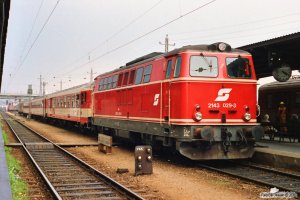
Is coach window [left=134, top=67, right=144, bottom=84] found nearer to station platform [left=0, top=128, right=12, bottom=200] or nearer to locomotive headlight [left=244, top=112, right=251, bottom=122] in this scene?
locomotive headlight [left=244, top=112, right=251, bottom=122]

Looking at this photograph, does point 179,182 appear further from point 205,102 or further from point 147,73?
point 147,73

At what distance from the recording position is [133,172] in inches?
467

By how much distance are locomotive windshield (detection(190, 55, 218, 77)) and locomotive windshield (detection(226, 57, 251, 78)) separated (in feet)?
1.48

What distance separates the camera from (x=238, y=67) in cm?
1276

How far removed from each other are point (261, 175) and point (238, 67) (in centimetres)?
341

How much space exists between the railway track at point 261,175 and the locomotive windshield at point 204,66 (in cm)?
269

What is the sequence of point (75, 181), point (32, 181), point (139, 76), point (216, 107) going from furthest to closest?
point (139, 76) < point (216, 107) < point (32, 181) < point (75, 181)

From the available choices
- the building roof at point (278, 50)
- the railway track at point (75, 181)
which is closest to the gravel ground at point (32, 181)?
→ the railway track at point (75, 181)

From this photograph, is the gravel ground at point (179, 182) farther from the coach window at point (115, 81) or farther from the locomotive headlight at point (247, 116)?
the coach window at point (115, 81)

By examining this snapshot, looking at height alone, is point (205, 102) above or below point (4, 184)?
above

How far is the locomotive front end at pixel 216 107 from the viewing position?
39.0 ft

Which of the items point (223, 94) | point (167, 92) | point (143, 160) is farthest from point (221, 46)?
point (143, 160)

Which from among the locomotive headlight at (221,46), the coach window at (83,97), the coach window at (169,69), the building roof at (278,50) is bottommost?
the coach window at (83,97)

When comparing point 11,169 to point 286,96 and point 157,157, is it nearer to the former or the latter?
point 157,157
